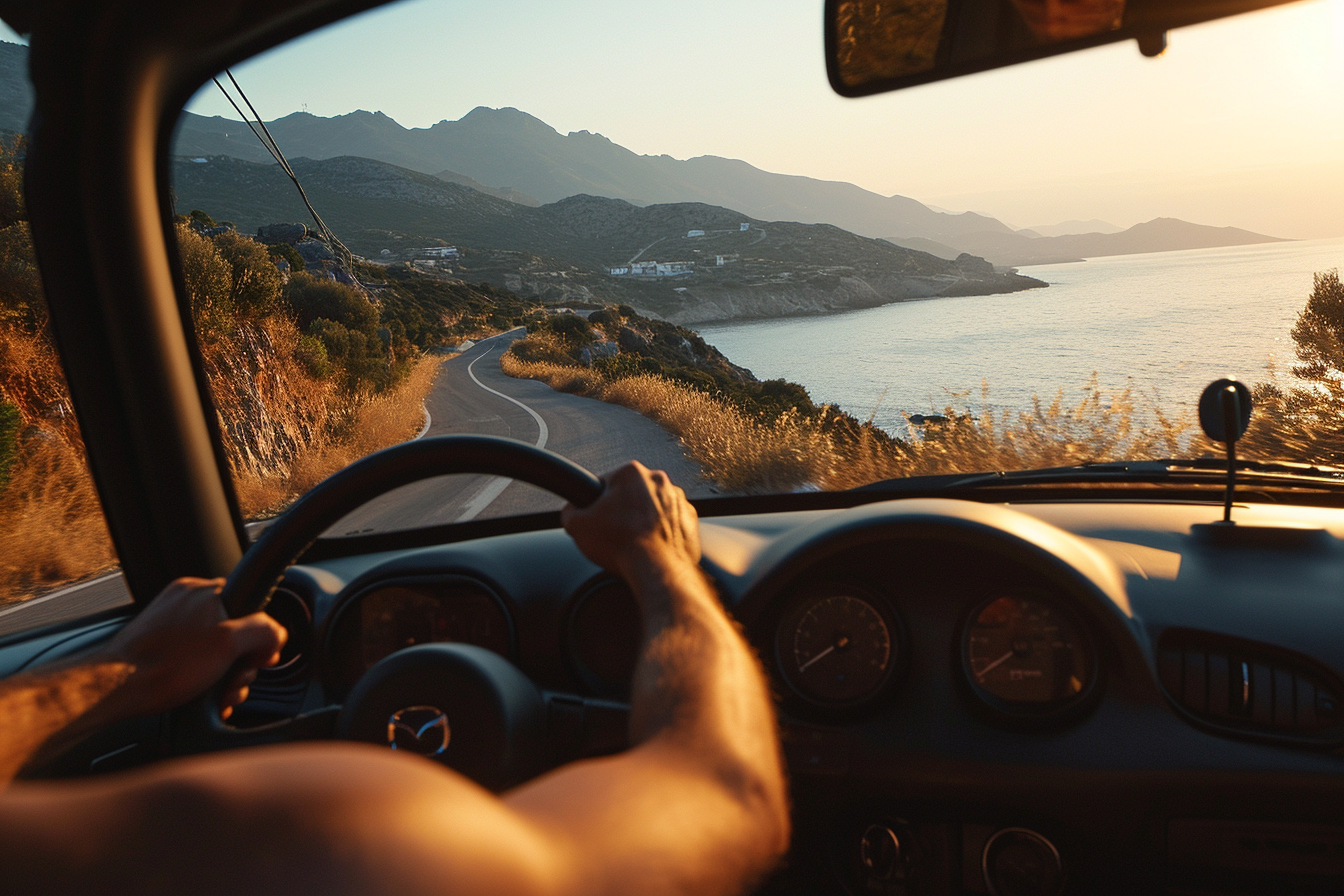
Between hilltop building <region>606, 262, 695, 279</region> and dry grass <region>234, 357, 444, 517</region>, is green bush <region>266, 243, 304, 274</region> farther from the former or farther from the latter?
hilltop building <region>606, 262, 695, 279</region>

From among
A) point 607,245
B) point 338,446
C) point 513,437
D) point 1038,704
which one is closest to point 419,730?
point 513,437

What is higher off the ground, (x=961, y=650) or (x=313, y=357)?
(x=313, y=357)

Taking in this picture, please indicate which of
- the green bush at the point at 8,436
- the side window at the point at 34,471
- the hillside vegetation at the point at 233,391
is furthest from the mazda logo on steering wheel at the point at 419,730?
the green bush at the point at 8,436

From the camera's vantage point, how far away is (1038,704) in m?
2.42

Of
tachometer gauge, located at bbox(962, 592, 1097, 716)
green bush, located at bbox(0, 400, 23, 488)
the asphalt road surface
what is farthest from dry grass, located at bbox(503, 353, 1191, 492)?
green bush, located at bbox(0, 400, 23, 488)

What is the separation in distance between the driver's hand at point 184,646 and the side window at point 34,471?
1705mm

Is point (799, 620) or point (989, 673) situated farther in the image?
point (799, 620)

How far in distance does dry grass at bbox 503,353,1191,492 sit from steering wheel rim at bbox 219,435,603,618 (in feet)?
10.6

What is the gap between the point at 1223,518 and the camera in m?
2.72

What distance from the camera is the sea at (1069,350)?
17.1ft

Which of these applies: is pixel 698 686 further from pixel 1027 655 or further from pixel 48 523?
pixel 48 523

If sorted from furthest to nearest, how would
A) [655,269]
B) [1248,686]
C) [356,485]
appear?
1. [655,269]
2. [1248,686]
3. [356,485]

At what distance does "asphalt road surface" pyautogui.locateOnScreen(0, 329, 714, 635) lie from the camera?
333cm

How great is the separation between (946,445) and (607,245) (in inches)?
1942
